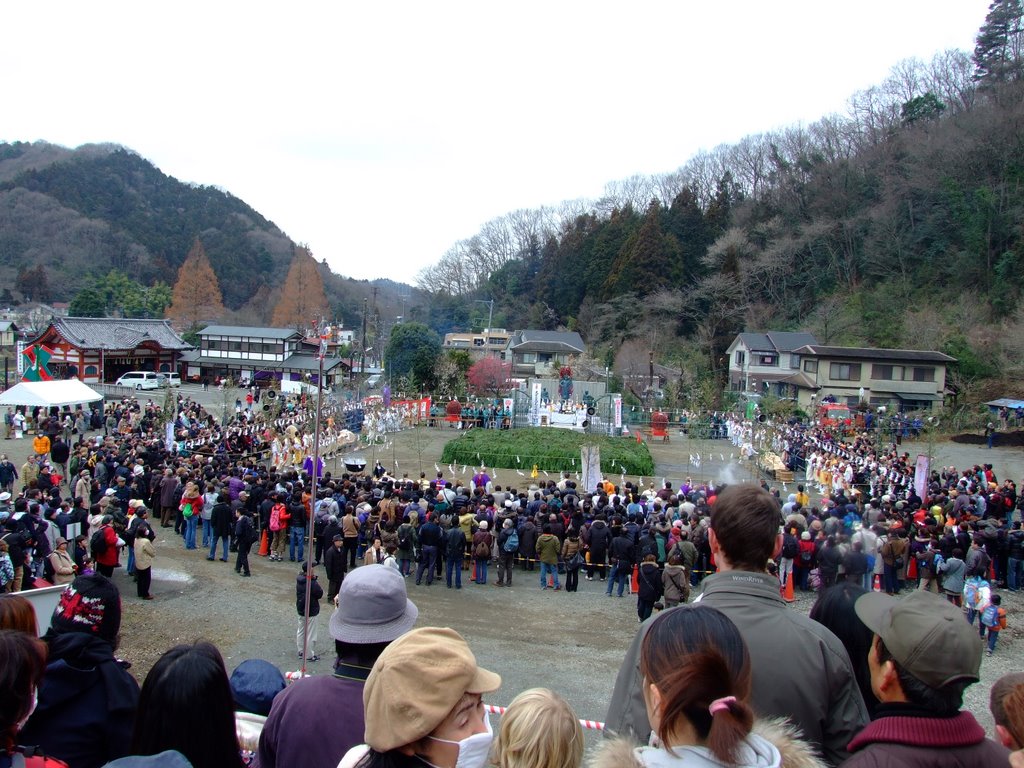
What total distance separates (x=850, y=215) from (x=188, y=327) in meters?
51.7

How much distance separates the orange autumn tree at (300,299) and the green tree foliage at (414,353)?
24.0 metres

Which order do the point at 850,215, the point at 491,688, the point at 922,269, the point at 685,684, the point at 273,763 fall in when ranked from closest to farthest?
the point at 685,684, the point at 491,688, the point at 273,763, the point at 922,269, the point at 850,215

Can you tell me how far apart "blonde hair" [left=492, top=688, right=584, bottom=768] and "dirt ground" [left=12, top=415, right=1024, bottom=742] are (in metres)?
5.89

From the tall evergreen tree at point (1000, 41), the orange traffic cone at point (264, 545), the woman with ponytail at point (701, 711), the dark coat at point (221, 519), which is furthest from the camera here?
the tall evergreen tree at point (1000, 41)

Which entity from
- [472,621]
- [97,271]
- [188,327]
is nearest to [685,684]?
[472,621]

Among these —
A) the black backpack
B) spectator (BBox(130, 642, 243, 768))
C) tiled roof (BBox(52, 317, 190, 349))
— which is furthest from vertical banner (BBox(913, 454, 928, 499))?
tiled roof (BBox(52, 317, 190, 349))

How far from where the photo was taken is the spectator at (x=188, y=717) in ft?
8.48

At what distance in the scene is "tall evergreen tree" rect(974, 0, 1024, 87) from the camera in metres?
44.6

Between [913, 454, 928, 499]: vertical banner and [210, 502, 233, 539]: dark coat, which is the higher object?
[913, 454, 928, 499]: vertical banner

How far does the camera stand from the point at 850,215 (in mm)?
48438

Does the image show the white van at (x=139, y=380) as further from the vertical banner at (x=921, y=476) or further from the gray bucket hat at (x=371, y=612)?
the gray bucket hat at (x=371, y=612)

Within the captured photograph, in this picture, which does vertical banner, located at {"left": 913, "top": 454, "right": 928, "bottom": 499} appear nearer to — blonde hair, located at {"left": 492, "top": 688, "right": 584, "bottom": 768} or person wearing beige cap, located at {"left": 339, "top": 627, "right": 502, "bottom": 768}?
blonde hair, located at {"left": 492, "top": 688, "right": 584, "bottom": 768}

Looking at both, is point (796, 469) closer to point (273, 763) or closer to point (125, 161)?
point (273, 763)

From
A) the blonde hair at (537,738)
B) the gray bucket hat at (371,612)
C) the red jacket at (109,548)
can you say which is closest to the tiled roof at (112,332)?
the red jacket at (109,548)
